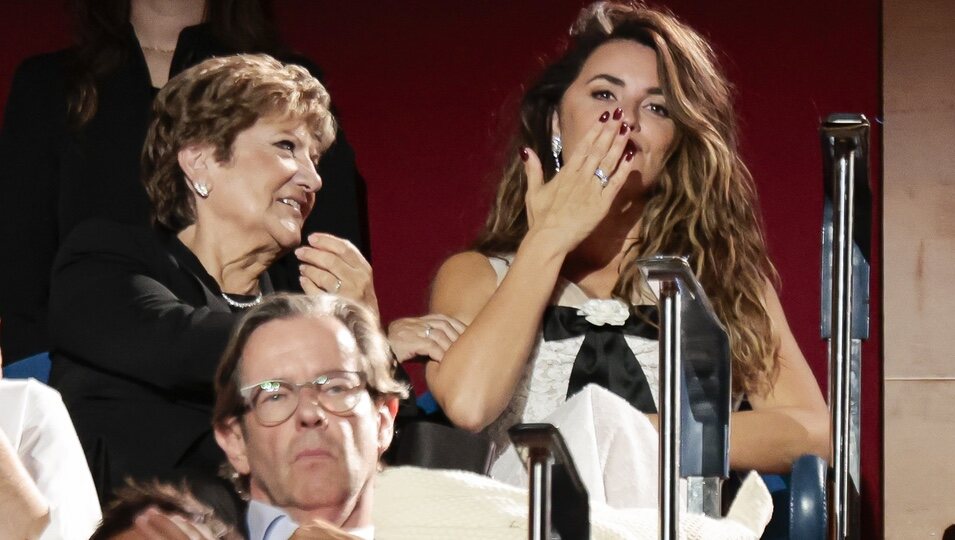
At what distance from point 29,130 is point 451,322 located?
0.84 meters

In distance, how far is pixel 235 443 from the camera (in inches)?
68.0

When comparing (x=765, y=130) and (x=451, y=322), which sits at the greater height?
(x=765, y=130)

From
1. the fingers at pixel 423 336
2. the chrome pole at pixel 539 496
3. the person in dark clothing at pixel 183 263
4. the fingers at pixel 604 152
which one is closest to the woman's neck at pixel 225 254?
the person in dark clothing at pixel 183 263

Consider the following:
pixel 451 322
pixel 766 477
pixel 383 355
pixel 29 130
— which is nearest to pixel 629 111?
pixel 451 322

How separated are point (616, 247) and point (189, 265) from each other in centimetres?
67

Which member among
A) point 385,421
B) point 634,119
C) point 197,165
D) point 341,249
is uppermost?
point 634,119

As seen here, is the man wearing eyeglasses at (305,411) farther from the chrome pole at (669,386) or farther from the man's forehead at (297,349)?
the chrome pole at (669,386)

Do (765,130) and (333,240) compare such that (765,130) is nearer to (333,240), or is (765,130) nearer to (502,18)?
(502,18)

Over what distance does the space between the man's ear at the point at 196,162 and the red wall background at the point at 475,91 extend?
0.98 meters

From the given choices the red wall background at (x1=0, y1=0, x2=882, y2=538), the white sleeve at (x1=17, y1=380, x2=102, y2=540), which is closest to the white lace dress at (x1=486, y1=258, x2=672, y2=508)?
the white sleeve at (x1=17, y1=380, x2=102, y2=540)

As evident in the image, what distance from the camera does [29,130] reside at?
269cm

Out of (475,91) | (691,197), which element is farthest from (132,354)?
(475,91)

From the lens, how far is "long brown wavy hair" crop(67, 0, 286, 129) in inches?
104

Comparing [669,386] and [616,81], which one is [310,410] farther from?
[616,81]
